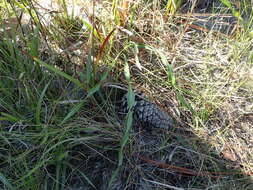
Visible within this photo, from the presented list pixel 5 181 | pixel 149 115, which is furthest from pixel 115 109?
pixel 5 181

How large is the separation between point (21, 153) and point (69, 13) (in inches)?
27.8

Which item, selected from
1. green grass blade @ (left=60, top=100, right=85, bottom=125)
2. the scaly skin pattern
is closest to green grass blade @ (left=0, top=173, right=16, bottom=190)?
green grass blade @ (left=60, top=100, right=85, bottom=125)

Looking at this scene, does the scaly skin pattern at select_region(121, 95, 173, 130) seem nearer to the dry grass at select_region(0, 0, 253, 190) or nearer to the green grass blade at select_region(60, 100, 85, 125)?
the dry grass at select_region(0, 0, 253, 190)

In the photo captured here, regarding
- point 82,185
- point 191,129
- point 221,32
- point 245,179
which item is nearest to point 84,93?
point 82,185

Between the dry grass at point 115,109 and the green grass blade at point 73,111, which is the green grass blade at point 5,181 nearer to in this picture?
the dry grass at point 115,109

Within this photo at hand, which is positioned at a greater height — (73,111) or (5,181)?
(73,111)

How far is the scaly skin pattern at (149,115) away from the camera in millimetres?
1113

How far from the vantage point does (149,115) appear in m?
1.11

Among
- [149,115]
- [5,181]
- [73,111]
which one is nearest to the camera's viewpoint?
[5,181]

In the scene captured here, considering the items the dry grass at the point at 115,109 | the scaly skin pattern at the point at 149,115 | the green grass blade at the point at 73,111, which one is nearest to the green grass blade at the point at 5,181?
the dry grass at the point at 115,109

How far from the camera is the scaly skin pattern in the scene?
1113 mm

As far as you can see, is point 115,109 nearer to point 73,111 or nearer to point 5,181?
point 73,111

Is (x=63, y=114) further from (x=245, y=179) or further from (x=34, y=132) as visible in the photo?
(x=245, y=179)

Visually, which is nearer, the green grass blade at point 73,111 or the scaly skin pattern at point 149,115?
Answer: the green grass blade at point 73,111
